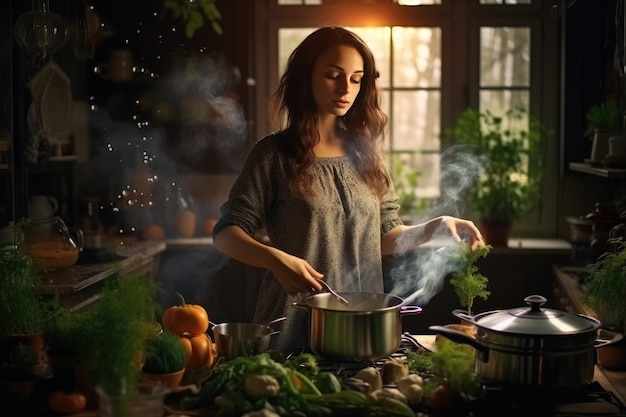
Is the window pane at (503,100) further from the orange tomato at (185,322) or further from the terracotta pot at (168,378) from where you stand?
the terracotta pot at (168,378)

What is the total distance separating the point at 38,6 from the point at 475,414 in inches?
104

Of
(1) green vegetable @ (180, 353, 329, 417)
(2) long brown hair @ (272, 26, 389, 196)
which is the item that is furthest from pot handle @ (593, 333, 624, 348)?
(2) long brown hair @ (272, 26, 389, 196)

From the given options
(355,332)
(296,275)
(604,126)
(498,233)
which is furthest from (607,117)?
(355,332)

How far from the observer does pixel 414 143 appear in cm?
540

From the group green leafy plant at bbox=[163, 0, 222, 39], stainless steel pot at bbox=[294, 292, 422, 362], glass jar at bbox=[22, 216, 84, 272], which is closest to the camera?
stainless steel pot at bbox=[294, 292, 422, 362]

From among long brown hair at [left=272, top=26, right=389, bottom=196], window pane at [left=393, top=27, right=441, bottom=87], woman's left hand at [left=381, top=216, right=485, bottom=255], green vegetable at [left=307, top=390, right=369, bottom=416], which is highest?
window pane at [left=393, top=27, right=441, bottom=87]

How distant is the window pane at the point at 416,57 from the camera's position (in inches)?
209

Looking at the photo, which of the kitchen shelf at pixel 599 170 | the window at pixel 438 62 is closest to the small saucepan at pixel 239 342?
the kitchen shelf at pixel 599 170

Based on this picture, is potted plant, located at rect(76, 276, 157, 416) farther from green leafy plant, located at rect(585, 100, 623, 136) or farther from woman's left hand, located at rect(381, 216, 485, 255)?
green leafy plant, located at rect(585, 100, 623, 136)

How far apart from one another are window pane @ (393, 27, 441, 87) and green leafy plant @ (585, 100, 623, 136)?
1.01m

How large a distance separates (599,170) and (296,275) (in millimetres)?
2276

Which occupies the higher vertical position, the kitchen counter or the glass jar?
the glass jar

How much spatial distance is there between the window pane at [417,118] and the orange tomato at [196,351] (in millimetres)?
3255

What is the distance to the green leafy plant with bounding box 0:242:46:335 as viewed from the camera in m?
2.34
